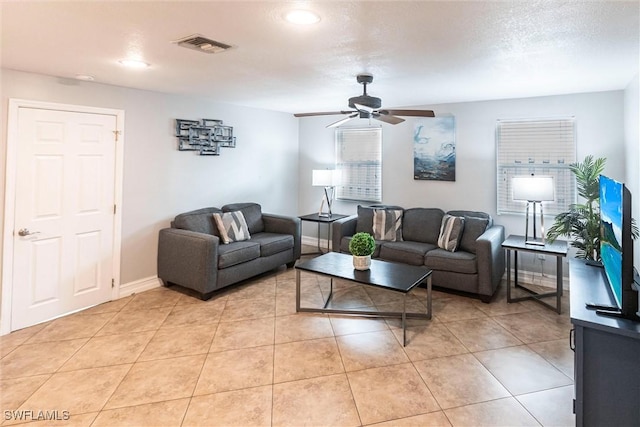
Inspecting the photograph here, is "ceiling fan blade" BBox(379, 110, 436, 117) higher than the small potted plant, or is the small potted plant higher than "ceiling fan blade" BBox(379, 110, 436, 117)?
"ceiling fan blade" BBox(379, 110, 436, 117)

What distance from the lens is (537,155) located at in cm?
420

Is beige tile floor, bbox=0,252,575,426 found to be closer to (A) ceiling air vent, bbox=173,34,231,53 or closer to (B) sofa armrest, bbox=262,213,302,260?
(B) sofa armrest, bbox=262,213,302,260

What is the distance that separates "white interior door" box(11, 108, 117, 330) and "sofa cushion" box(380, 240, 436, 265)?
10.4 ft

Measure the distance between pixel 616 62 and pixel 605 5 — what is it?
1.28 meters

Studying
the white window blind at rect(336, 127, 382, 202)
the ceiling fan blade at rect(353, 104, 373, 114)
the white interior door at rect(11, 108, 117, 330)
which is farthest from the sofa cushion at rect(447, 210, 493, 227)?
the white interior door at rect(11, 108, 117, 330)

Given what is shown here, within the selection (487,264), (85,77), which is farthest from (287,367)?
(85,77)

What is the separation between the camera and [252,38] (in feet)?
7.63

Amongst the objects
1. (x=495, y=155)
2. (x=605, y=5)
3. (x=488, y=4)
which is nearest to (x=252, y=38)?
(x=488, y=4)

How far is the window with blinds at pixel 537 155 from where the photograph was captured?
404cm

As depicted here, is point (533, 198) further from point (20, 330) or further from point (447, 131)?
point (20, 330)

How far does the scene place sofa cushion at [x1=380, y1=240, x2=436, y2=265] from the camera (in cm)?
412

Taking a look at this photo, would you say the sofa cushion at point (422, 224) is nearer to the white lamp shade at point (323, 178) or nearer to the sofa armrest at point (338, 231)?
the sofa armrest at point (338, 231)

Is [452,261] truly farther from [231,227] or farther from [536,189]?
[231,227]

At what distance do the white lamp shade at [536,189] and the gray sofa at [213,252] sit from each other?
2807 mm
